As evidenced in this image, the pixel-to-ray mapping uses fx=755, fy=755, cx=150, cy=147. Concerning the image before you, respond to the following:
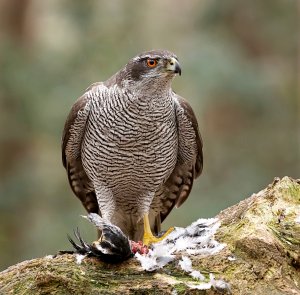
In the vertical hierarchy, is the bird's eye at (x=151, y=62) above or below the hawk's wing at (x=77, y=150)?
above

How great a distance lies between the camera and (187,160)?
22.5 ft

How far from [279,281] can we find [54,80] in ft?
29.7

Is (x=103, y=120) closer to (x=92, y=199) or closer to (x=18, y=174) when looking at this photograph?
(x=92, y=199)

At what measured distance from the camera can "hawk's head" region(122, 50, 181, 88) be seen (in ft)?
20.3

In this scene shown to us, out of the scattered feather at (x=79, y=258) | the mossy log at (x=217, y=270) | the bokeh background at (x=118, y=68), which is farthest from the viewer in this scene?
the bokeh background at (x=118, y=68)

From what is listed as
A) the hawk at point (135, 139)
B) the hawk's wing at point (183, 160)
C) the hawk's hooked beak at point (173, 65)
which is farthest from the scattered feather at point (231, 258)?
the hawk's wing at point (183, 160)

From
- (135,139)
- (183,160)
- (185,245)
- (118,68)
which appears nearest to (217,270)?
(185,245)

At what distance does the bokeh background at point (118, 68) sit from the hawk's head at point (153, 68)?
4.62 m

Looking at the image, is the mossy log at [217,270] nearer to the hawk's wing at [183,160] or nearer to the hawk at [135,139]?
the hawk at [135,139]

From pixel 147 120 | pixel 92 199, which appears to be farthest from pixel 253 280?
pixel 92 199

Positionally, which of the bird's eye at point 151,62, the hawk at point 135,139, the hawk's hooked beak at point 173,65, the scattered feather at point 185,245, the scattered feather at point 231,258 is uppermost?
the bird's eye at point 151,62

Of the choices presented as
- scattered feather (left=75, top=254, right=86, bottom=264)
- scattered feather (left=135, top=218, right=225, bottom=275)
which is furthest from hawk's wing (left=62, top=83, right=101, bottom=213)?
scattered feather (left=75, top=254, right=86, bottom=264)

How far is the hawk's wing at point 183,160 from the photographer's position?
21.5ft

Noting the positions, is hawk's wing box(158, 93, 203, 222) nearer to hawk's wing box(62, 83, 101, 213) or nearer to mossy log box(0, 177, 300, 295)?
hawk's wing box(62, 83, 101, 213)
